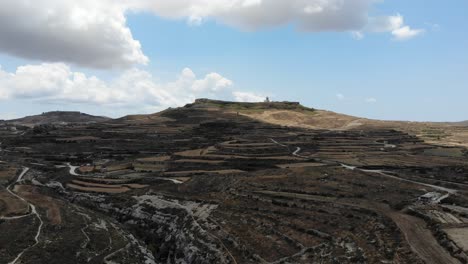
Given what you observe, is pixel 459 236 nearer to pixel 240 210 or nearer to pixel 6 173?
pixel 240 210

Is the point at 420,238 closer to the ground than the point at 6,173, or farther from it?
farther from it

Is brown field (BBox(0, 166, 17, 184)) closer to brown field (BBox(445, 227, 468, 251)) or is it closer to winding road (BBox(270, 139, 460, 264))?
winding road (BBox(270, 139, 460, 264))

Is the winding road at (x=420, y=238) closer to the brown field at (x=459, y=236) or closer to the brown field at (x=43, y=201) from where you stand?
the brown field at (x=459, y=236)

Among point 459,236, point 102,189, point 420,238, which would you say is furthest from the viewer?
point 102,189

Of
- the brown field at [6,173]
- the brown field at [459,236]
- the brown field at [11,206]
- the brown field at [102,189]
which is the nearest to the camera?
the brown field at [459,236]

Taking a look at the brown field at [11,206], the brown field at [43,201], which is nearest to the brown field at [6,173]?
the brown field at [43,201]

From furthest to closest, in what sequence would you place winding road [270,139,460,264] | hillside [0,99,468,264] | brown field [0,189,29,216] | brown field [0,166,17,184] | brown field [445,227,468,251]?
brown field [0,166,17,184] → brown field [0,189,29,216] → hillside [0,99,468,264] → brown field [445,227,468,251] → winding road [270,139,460,264]

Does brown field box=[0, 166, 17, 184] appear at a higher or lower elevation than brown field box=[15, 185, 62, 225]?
higher

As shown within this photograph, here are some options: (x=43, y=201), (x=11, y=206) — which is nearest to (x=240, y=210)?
(x=43, y=201)

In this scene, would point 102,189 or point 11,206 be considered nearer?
point 11,206

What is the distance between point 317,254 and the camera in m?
57.0

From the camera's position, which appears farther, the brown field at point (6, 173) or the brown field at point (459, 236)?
the brown field at point (6, 173)

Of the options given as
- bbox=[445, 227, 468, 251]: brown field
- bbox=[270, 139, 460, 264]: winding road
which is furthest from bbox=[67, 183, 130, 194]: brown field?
bbox=[445, 227, 468, 251]: brown field

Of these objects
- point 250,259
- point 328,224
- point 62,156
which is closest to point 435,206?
point 328,224
